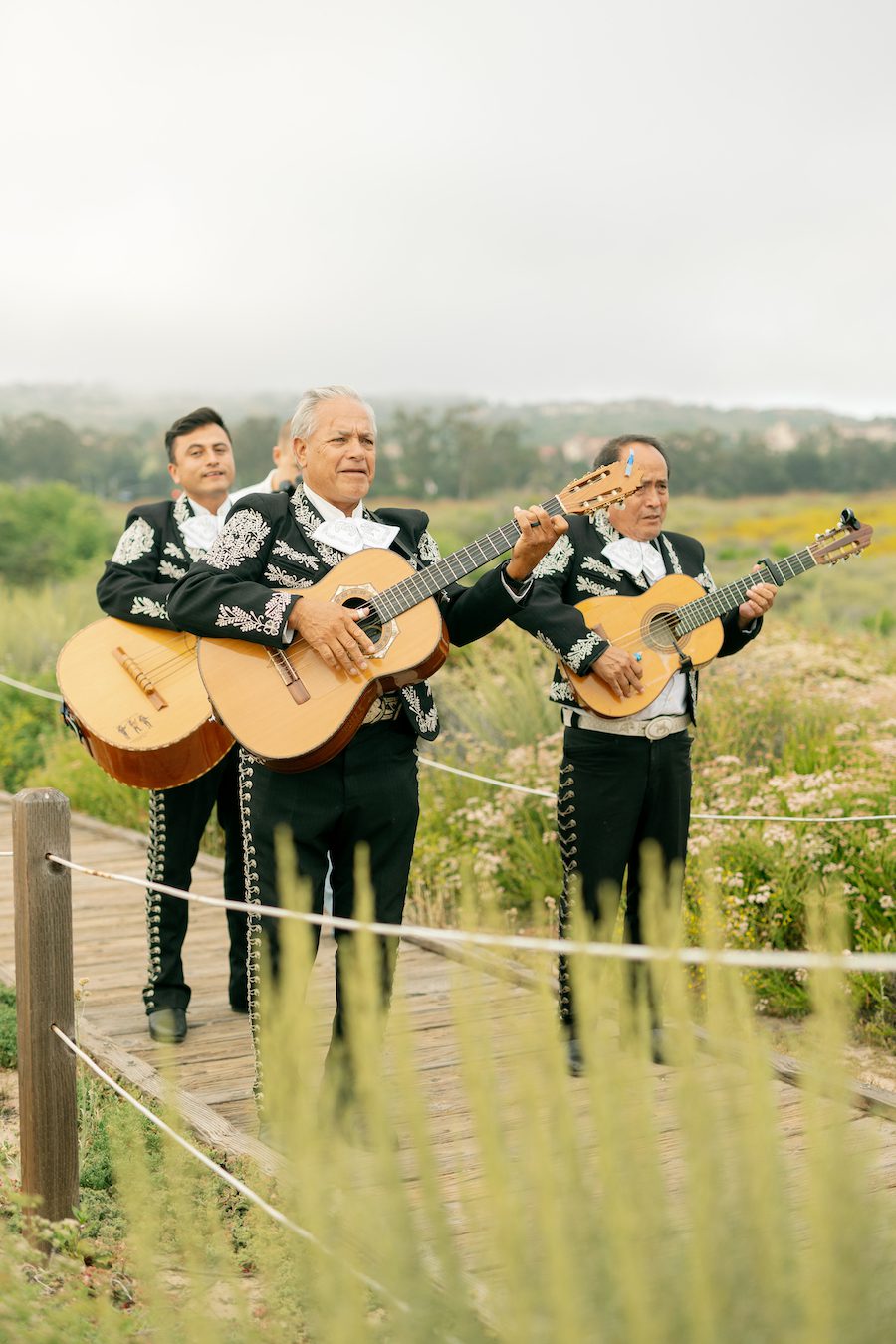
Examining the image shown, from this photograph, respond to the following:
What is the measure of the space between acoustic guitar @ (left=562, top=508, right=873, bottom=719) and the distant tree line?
27.2 metres

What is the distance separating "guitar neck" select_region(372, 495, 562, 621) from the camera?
381 centimetres

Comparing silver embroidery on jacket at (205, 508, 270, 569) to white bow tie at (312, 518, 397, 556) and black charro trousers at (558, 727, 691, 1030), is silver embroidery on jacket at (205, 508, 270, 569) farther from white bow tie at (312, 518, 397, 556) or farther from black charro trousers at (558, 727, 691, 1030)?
black charro trousers at (558, 727, 691, 1030)

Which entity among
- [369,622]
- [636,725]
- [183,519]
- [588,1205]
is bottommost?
[588,1205]

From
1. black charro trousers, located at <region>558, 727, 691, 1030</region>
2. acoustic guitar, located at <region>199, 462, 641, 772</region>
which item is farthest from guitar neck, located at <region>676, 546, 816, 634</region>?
acoustic guitar, located at <region>199, 462, 641, 772</region>

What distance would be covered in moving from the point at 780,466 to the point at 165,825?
113 feet

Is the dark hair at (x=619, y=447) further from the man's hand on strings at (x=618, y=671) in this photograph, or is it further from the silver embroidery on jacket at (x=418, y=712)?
the silver embroidery on jacket at (x=418, y=712)

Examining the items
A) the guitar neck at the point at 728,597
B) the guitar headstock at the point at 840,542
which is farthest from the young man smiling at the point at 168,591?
the guitar headstock at the point at 840,542

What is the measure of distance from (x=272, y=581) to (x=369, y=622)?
30 cm

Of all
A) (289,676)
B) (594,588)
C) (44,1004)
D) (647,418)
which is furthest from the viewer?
(647,418)

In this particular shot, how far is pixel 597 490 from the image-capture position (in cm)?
405

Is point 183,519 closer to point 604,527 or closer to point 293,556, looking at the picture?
point 293,556

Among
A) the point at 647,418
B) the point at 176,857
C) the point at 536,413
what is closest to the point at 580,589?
the point at 176,857

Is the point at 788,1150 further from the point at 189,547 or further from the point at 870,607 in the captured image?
the point at 870,607

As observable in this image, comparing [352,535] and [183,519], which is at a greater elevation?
[183,519]
